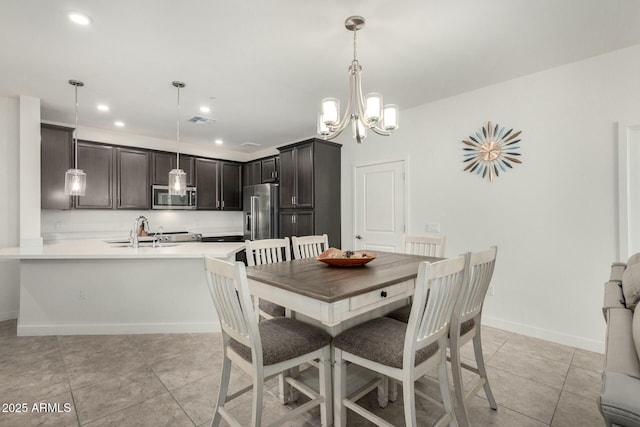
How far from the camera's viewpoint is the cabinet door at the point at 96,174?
438 cm

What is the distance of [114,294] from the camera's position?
A: 3.16 m

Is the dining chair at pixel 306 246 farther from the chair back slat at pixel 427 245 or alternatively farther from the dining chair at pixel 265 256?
the chair back slat at pixel 427 245

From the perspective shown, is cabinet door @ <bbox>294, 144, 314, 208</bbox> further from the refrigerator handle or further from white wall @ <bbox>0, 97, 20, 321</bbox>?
white wall @ <bbox>0, 97, 20, 321</bbox>

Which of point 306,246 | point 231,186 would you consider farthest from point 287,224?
point 306,246

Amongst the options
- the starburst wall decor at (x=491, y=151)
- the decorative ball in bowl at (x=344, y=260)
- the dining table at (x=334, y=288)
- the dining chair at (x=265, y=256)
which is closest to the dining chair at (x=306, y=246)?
the dining chair at (x=265, y=256)

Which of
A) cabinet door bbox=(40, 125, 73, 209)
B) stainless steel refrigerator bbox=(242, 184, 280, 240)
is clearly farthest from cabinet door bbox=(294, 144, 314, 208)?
cabinet door bbox=(40, 125, 73, 209)

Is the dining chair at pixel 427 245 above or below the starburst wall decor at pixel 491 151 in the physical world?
below

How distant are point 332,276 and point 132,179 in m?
4.35

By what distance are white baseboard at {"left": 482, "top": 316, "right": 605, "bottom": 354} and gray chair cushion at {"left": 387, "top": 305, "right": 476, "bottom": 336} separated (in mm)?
1632

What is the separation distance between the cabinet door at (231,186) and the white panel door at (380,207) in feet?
8.64

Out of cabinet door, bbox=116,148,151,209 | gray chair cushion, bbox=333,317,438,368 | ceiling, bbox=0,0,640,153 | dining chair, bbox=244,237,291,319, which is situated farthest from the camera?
cabinet door, bbox=116,148,151,209

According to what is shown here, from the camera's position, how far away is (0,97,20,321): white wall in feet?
11.6

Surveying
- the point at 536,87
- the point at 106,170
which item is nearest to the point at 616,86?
the point at 536,87

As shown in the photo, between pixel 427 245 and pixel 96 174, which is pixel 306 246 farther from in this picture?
pixel 96 174
